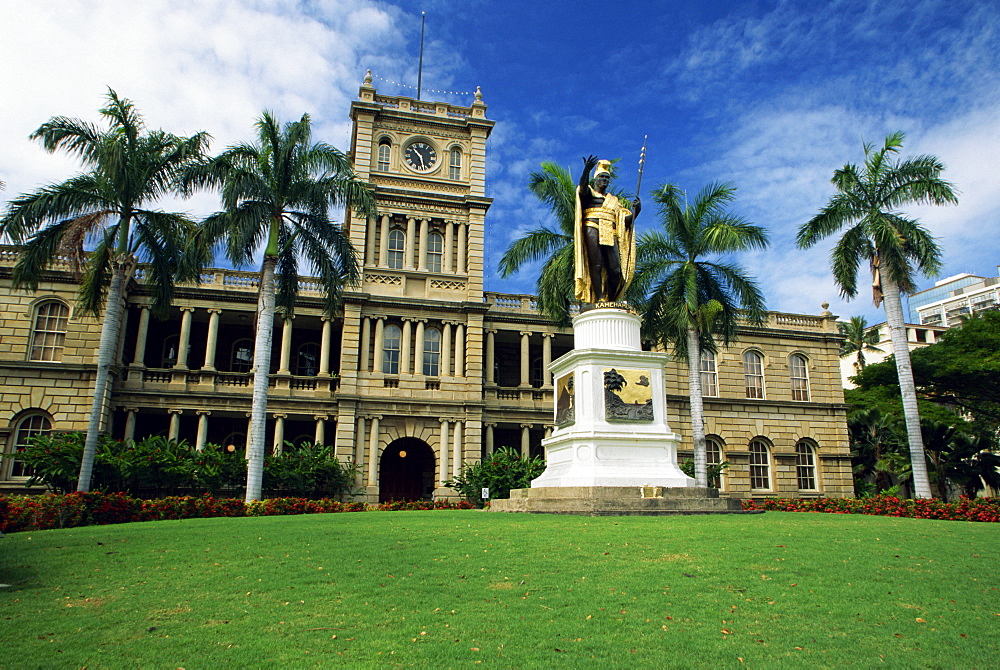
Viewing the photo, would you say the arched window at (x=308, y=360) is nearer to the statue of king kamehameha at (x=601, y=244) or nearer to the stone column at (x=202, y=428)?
the stone column at (x=202, y=428)

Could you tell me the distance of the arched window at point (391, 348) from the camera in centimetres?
2789

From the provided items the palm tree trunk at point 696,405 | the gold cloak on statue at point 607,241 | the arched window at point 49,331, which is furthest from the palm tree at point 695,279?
the arched window at point 49,331

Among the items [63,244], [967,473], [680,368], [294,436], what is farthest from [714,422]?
[63,244]

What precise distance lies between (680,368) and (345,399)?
15.1 meters

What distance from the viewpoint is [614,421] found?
12711mm

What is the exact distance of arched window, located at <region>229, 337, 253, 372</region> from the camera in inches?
1206

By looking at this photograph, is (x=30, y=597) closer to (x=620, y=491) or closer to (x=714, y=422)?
(x=620, y=491)

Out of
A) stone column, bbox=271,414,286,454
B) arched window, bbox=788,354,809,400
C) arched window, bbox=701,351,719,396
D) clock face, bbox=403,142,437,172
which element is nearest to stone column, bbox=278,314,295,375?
stone column, bbox=271,414,286,454

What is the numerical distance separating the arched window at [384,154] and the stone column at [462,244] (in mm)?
4105

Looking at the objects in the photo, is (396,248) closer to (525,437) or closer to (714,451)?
(525,437)

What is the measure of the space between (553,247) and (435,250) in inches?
332

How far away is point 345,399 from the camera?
26.6 meters

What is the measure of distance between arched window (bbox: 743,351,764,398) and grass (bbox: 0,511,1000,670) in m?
24.8

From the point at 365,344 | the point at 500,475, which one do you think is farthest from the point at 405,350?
the point at 500,475
